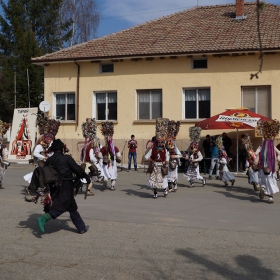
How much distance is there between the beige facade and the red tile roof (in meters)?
0.57

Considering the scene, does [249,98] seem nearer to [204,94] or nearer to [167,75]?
[204,94]

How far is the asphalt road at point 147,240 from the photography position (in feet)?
21.0

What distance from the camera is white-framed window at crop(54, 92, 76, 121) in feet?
86.1

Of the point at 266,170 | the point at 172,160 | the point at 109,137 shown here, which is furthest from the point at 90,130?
the point at 266,170

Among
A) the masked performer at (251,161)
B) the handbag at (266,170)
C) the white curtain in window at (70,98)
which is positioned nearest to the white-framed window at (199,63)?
the white curtain in window at (70,98)

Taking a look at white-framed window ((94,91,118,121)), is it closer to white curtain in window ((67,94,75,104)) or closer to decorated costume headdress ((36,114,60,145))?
white curtain in window ((67,94,75,104))

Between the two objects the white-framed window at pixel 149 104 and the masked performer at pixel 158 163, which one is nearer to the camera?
the masked performer at pixel 158 163

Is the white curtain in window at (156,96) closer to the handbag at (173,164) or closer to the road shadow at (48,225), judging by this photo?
the handbag at (173,164)

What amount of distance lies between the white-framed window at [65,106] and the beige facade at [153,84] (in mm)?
228

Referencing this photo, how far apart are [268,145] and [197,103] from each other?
37.1 feet

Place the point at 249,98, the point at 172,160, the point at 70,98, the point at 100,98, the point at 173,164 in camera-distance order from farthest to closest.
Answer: the point at 70,98 < the point at 100,98 < the point at 249,98 < the point at 172,160 < the point at 173,164

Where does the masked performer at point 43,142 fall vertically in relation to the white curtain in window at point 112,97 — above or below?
below

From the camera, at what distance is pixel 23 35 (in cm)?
3881

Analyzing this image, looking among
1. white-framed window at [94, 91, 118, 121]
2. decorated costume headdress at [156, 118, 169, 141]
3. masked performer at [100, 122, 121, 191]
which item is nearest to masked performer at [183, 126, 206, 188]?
decorated costume headdress at [156, 118, 169, 141]
